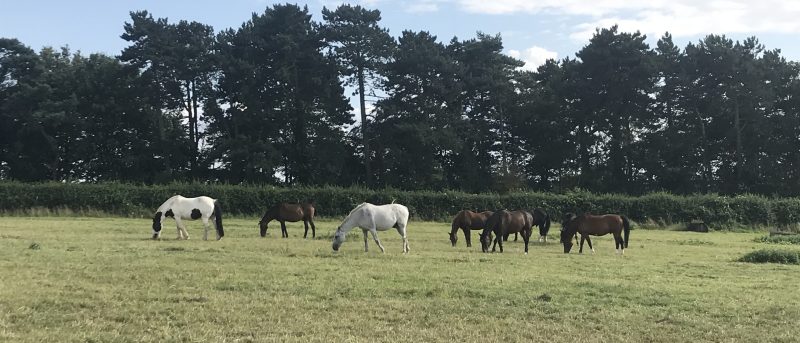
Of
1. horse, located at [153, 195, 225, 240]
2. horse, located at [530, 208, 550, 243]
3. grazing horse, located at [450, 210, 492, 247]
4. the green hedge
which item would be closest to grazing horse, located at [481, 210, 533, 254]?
grazing horse, located at [450, 210, 492, 247]

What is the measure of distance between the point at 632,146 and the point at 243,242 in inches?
2079

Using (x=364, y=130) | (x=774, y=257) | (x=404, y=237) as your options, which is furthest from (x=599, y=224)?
(x=364, y=130)

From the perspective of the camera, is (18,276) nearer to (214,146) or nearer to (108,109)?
(214,146)

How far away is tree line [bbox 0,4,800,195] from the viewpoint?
60.5m

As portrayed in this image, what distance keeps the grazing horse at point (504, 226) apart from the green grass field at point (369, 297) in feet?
9.39

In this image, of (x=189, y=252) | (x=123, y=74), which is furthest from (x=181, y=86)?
(x=189, y=252)

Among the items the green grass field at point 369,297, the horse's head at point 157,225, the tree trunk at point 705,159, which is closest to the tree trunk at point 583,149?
the tree trunk at point 705,159

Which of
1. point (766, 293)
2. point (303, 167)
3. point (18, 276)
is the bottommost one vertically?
point (766, 293)

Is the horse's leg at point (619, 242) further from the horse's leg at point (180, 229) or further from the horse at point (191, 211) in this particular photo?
the horse's leg at point (180, 229)

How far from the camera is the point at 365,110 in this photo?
64.4 m

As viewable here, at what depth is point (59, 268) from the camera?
41.5 ft

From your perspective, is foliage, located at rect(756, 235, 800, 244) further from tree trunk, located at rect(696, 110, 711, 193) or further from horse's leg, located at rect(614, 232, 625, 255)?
tree trunk, located at rect(696, 110, 711, 193)

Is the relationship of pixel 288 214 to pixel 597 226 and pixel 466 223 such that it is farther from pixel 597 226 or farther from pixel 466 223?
pixel 597 226

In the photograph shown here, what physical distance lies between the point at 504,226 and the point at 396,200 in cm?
2338
